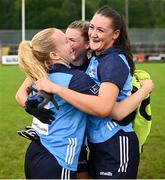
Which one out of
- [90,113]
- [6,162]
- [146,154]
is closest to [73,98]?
[90,113]

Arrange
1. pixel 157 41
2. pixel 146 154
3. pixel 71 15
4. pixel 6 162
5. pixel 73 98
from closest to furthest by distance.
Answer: pixel 73 98, pixel 6 162, pixel 146 154, pixel 157 41, pixel 71 15

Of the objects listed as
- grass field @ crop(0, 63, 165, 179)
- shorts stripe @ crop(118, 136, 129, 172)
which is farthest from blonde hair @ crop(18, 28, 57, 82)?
grass field @ crop(0, 63, 165, 179)

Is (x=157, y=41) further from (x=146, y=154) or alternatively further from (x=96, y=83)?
(x=96, y=83)

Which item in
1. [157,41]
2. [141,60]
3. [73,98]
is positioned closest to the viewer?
[73,98]

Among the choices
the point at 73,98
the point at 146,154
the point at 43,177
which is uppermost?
the point at 73,98

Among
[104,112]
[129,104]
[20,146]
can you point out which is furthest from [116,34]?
[20,146]

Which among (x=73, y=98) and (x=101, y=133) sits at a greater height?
(x=73, y=98)

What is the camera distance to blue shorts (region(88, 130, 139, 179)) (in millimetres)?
3570

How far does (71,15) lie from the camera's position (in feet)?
252

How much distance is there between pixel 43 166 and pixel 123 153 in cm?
53

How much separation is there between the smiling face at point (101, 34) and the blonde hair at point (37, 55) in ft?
0.96

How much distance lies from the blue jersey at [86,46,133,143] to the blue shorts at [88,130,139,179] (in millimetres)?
40

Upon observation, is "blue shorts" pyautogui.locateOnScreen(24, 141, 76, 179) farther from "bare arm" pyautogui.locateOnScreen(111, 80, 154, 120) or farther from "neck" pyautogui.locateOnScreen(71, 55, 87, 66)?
"neck" pyautogui.locateOnScreen(71, 55, 87, 66)

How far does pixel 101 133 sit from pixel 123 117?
187mm
